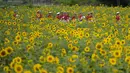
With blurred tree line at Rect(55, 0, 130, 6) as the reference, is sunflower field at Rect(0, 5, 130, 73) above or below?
above

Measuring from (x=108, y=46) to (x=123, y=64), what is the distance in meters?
0.85

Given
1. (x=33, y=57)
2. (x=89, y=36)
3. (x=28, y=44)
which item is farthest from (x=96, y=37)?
(x=33, y=57)

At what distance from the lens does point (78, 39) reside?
529 centimetres

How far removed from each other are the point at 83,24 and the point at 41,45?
3.33m

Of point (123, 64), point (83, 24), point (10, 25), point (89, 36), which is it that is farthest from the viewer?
point (83, 24)

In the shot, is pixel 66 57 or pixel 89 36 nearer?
pixel 66 57

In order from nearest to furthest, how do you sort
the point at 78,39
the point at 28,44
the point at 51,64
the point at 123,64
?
1. the point at 51,64
2. the point at 123,64
3. the point at 28,44
4. the point at 78,39

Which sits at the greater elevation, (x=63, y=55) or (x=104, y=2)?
(x=63, y=55)

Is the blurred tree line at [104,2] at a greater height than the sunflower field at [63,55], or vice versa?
the sunflower field at [63,55]

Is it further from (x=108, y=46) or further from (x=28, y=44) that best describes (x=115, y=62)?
(x=28, y=44)

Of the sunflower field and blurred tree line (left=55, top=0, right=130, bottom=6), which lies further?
blurred tree line (left=55, top=0, right=130, bottom=6)

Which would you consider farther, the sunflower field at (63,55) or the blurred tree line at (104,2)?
the blurred tree line at (104,2)

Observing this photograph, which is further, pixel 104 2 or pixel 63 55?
pixel 104 2

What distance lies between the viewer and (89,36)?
5.63 m
